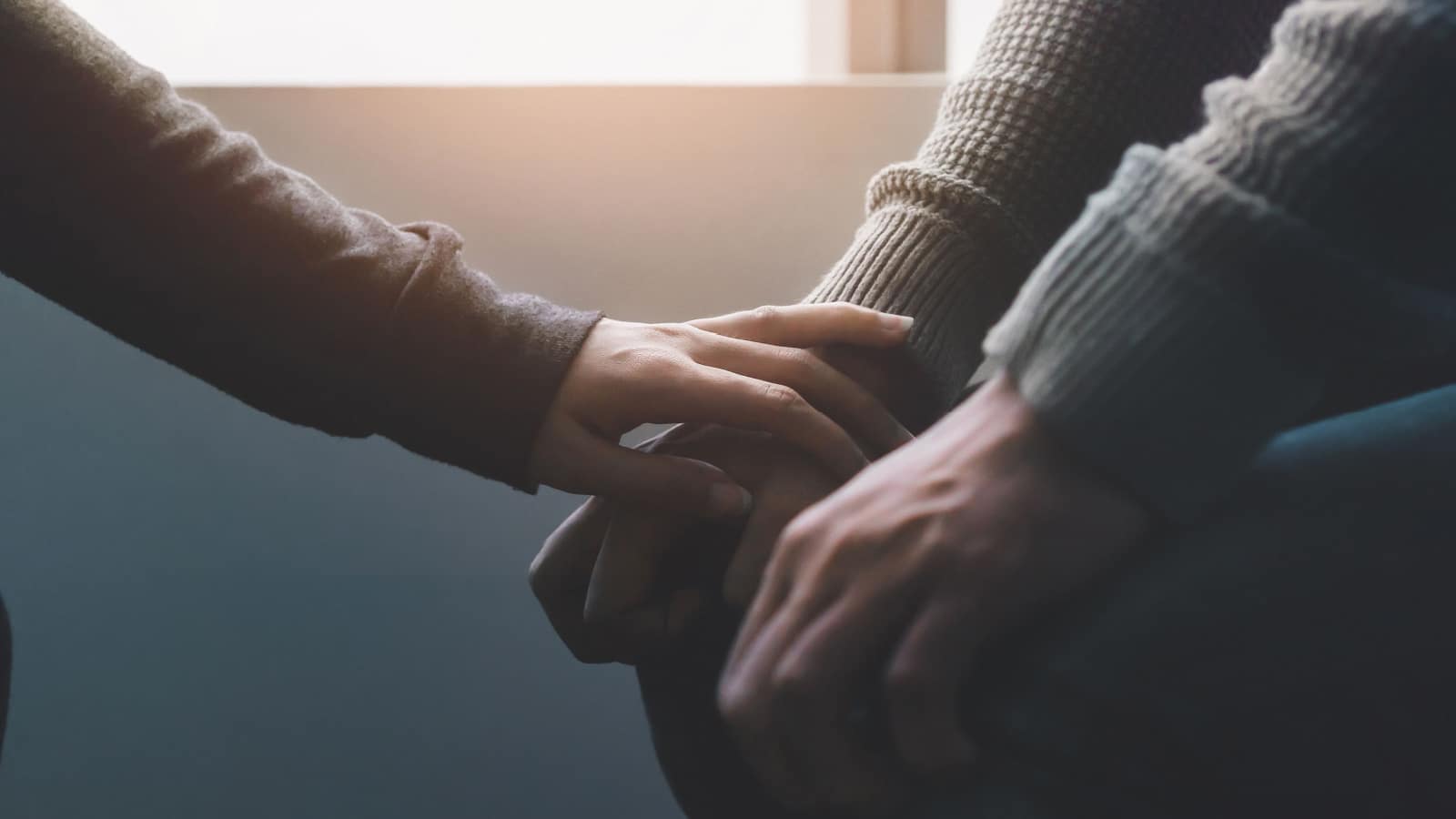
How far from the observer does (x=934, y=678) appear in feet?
1.14

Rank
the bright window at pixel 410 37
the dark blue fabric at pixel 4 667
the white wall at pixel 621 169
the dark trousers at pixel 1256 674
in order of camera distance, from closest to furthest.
Answer: the dark trousers at pixel 1256 674, the dark blue fabric at pixel 4 667, the white wall at pixel 621 169, the bright window at pixel 410 37

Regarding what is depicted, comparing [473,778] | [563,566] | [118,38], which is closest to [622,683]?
[473,778]

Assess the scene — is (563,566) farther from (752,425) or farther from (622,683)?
(622,683)

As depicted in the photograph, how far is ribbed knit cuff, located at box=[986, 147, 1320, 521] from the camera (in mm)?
338

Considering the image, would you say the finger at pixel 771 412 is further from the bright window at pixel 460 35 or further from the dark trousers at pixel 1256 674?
the bright window at pixel 460 35

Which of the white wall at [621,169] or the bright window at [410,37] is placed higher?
the bright window at [410,37]

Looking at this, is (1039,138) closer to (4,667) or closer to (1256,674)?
(1256,674)

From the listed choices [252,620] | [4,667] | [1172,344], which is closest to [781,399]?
[1172,344]

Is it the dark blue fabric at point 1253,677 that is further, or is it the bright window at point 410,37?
the bright window at point 410,37

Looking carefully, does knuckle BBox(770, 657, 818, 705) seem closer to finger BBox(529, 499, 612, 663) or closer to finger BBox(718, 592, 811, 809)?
finger BBox(718, 592, 811, 809)

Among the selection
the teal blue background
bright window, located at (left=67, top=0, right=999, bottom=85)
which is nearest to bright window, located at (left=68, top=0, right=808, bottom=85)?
bright window, located at (left=67, top=0, right=999, bottom=85)

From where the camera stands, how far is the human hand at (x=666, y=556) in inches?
19.8

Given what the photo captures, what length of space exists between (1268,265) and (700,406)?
0.28 m

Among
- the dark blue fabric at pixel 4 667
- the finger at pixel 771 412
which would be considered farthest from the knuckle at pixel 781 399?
the dark blue fabric at pixel 4 667
